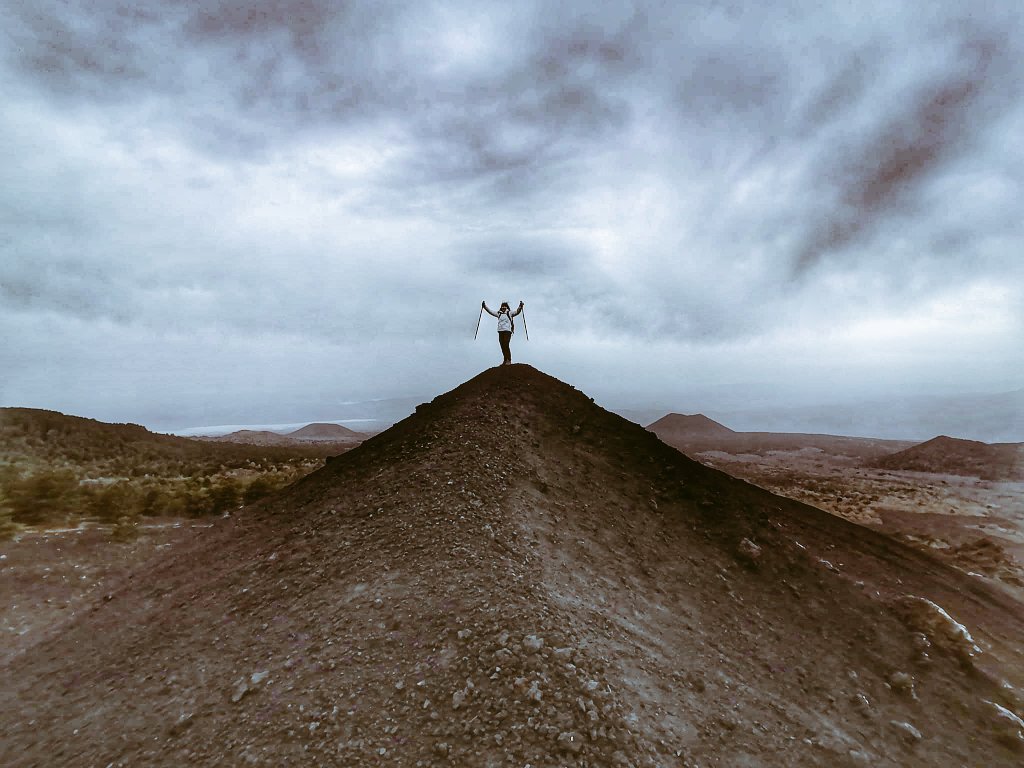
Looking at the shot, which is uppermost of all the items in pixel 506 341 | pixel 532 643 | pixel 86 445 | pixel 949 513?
pixel 506 341

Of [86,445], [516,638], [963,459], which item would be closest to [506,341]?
[516,638]

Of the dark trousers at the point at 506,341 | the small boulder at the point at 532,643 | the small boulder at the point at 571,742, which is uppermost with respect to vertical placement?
the dark trousers at the point at 506,341

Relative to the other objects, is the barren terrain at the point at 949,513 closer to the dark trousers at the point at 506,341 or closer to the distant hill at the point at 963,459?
the distant hill at the point at 963,459

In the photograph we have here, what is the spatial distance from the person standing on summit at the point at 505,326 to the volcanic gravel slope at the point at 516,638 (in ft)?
14.2

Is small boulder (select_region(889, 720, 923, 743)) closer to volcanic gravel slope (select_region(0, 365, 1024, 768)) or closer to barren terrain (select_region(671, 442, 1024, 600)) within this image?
volcanic gravel slope (select_region(0, 365, 1024, 768))

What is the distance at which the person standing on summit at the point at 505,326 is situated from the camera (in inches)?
663

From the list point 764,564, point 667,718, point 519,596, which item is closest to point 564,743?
point 667,718

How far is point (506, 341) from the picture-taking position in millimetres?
17141

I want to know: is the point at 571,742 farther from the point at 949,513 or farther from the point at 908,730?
the point at 949,513

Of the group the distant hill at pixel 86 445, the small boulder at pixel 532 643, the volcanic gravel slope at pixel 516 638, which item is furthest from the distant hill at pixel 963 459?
the distant hill at pixel 86 445

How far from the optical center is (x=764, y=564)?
428 inches

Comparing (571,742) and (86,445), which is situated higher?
(86,445)

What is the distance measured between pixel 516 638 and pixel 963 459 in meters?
69.7

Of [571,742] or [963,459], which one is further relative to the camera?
[963,459]
